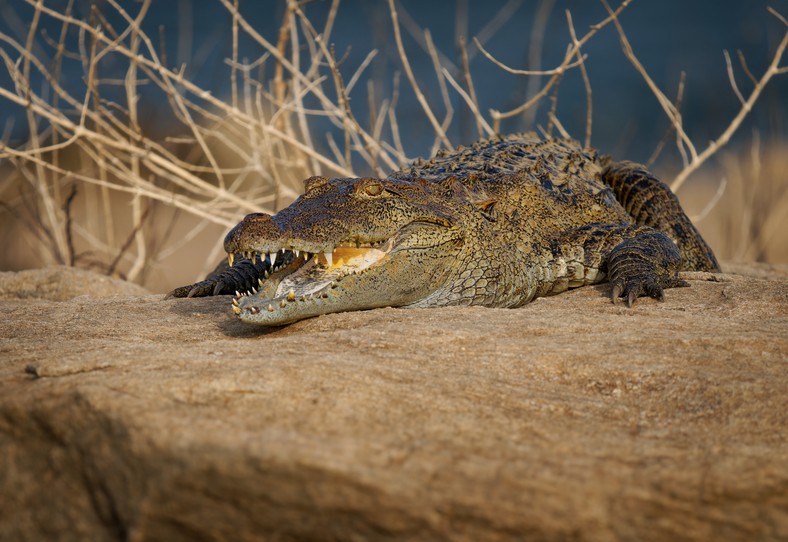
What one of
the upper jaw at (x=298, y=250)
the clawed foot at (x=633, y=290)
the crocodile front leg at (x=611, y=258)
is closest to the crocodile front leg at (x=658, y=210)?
the crocodile front leg at (x=611, y=258)

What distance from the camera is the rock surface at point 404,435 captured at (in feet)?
6.80

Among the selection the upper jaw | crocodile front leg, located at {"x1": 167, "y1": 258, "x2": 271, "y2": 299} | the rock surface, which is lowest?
the rock surface

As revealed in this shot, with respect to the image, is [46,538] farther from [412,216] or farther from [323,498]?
[412,216]

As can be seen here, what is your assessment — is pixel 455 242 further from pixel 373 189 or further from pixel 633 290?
pixel 633 290

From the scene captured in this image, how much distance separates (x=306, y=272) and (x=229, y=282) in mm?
1468

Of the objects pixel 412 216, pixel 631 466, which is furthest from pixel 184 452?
pixel 412 216

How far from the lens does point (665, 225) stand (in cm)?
659

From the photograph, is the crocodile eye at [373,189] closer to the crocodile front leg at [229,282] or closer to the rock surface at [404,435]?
the rock surface at [404,435]

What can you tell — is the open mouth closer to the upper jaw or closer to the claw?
the upper jaw

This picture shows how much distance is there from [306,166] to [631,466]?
6.19 m

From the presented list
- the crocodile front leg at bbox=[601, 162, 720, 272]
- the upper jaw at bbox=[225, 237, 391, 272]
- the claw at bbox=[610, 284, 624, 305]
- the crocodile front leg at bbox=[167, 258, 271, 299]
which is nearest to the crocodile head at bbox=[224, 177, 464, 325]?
the upper jaw at bbox=[225, 237, 391, 272]

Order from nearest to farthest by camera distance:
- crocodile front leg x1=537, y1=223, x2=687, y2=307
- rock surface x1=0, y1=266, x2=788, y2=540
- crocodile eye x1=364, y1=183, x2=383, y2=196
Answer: rock surface x1=0, y1=266, x2=788, y2=540
crocodile eye x1=364, y1=183, x2=383, y2=196
crocodile front leg x1=537, y1=223, x2=687, y2=307

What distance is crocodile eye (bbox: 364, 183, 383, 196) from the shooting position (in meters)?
4.32

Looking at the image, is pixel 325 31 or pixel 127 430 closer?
pixel 127 430
